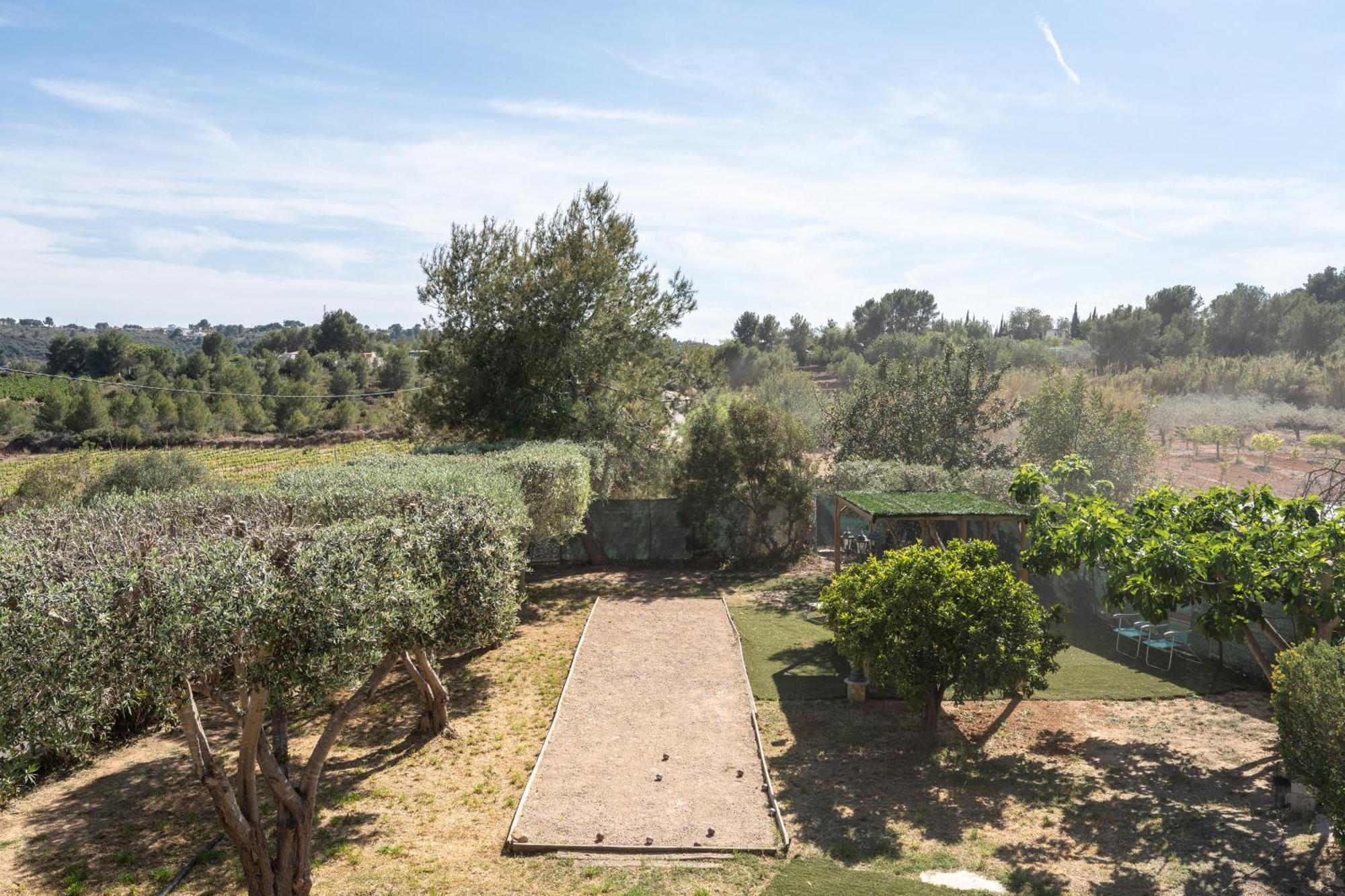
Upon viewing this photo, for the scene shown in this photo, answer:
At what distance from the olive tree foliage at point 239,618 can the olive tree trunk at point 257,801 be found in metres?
0.02

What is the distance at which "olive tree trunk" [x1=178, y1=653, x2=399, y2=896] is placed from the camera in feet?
22.5

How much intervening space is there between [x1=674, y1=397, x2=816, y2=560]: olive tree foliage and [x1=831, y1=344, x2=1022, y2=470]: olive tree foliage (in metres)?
3.52

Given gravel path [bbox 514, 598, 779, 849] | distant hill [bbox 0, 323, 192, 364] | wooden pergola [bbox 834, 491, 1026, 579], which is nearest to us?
gravel path [bbox 514, 598, 779, 849]

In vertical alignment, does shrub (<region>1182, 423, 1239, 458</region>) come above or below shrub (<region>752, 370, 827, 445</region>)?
below

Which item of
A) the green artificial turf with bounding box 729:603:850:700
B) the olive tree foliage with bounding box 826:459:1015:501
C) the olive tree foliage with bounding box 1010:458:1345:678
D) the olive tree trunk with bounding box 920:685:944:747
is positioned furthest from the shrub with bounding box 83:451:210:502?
the olive tree foliage with bounding box 1010:458:1345:678

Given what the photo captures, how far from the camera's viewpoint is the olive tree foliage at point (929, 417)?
2553 cm

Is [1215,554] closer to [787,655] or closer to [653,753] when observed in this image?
[653,753]

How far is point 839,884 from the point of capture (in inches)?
295

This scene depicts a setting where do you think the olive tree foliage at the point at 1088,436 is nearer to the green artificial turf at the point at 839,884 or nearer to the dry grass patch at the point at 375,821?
the dry grass patch at the point at 375,821

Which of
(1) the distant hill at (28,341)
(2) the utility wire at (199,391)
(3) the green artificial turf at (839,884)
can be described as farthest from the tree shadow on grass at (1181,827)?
(1) the distant hill at (28,341)

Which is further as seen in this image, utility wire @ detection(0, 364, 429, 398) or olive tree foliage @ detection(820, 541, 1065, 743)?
utility wire @ detection(0, 364, 429, 398)

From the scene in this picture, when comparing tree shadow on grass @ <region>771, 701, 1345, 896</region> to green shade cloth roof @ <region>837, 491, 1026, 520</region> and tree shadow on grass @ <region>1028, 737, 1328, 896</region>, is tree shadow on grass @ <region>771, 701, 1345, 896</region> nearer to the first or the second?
tree shadow on grass @ <region>1028, 737, 1328, 896</region>

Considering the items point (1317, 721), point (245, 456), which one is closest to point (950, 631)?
point (1317, 721)

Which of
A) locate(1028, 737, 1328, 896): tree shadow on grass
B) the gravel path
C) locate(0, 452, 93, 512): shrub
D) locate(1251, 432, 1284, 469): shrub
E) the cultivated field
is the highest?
locate(1251, 432, 1284, 469): shrub
